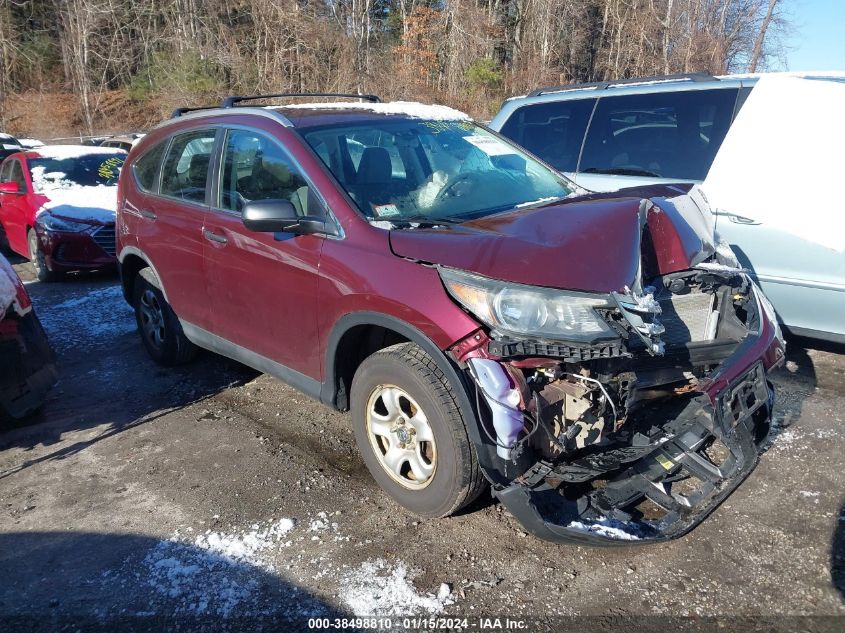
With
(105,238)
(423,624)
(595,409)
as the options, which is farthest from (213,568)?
(105,238)

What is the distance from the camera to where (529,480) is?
2740 millimetres

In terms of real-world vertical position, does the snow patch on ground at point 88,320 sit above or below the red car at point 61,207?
below

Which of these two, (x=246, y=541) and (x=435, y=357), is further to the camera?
(x=246, y=541)

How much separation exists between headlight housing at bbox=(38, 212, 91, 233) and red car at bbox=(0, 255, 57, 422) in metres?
4.13

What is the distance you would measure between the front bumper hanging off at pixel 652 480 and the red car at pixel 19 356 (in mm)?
3210

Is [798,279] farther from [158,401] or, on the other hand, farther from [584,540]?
[158,401]

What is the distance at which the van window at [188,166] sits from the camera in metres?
4.48

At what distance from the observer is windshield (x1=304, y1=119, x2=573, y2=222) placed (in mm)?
3635

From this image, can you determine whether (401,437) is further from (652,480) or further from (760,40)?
(760,40)

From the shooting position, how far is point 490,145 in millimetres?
4379

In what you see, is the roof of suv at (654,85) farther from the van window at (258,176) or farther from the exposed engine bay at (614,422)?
the van window at (258,176)

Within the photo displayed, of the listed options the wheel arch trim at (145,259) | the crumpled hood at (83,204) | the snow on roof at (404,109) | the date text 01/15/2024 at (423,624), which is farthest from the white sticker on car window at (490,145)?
the crumpled hood at (83,204)

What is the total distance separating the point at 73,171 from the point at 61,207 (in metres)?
1.11

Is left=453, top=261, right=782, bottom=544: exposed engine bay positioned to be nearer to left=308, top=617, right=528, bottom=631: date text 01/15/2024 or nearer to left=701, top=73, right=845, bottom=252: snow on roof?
left=308, top=617, right=528, bottom=631: date text 01/15/2024
